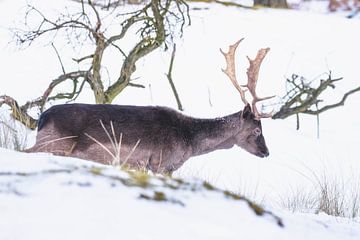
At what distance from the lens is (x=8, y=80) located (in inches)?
652

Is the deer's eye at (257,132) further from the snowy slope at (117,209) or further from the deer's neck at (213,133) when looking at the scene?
the snowy slope at (117,209)

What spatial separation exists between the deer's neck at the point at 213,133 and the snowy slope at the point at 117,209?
5.28m

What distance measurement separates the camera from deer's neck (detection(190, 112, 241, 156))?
8930 mm

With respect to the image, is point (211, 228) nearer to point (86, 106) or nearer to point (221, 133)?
point (86, 106)

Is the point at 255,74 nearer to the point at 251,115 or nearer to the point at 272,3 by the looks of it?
the point at 251,115

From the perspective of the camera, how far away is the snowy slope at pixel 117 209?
3.08m

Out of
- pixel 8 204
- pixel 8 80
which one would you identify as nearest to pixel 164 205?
pixel 8 204

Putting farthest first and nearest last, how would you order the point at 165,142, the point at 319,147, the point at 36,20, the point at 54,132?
the point at 36,20 → the point at 319,147 → the point at 165,142 → the point at 54,132

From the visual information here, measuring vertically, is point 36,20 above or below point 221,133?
above

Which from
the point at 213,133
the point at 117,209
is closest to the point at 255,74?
the point at 213,133

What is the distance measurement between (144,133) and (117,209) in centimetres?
501

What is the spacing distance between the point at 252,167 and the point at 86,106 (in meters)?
4.23

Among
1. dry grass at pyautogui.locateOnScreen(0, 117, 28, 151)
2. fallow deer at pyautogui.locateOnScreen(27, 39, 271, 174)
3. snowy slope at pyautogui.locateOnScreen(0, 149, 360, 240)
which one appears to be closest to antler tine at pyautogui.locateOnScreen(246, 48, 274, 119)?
fallow deer at pyautogui.locateOnScreen(27, 39, 271, 174)

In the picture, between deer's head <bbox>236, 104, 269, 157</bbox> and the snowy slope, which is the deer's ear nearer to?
deer's head <bbox>236, 104, 269, 157</bbox>
